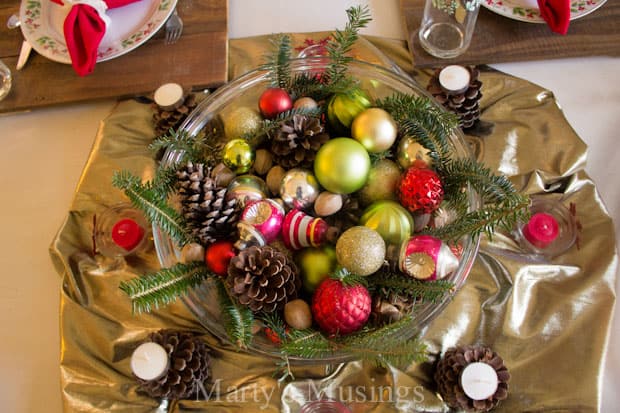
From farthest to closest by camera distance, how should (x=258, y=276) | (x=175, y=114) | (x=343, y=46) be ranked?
(x=175, y=114)
(x=343, y=46)
(x=258, y=276)

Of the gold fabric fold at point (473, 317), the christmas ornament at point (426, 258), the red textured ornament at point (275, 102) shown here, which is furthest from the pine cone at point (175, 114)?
the christmas ornament at point (426, 258)

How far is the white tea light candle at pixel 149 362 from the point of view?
1.79 feet

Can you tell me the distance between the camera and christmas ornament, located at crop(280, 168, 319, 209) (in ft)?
1.81

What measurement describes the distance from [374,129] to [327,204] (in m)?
0.10

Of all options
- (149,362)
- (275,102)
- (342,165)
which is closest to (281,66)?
(275,102)

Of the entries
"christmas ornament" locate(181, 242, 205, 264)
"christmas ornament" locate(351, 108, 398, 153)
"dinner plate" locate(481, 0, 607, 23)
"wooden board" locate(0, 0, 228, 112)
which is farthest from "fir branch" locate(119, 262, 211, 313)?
"dinner plate" locate(481, 0, 607, 23)

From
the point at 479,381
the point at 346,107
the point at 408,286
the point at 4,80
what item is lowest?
the point at 479,381

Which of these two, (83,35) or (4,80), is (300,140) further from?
(4,80)

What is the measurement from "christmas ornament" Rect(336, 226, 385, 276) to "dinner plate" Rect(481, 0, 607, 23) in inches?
18.7

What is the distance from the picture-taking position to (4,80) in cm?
78

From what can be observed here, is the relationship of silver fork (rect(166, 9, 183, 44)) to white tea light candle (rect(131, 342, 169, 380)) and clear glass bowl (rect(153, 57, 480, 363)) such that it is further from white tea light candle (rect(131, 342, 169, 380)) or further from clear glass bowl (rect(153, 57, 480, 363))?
white tea light candle (rect(131, 342, 169, 380))

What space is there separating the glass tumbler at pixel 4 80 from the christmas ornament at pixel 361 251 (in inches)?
23.6

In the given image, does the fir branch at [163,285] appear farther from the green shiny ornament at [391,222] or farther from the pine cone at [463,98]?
the pine cone at [463,98]

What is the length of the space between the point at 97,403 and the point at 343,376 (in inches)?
11.5
